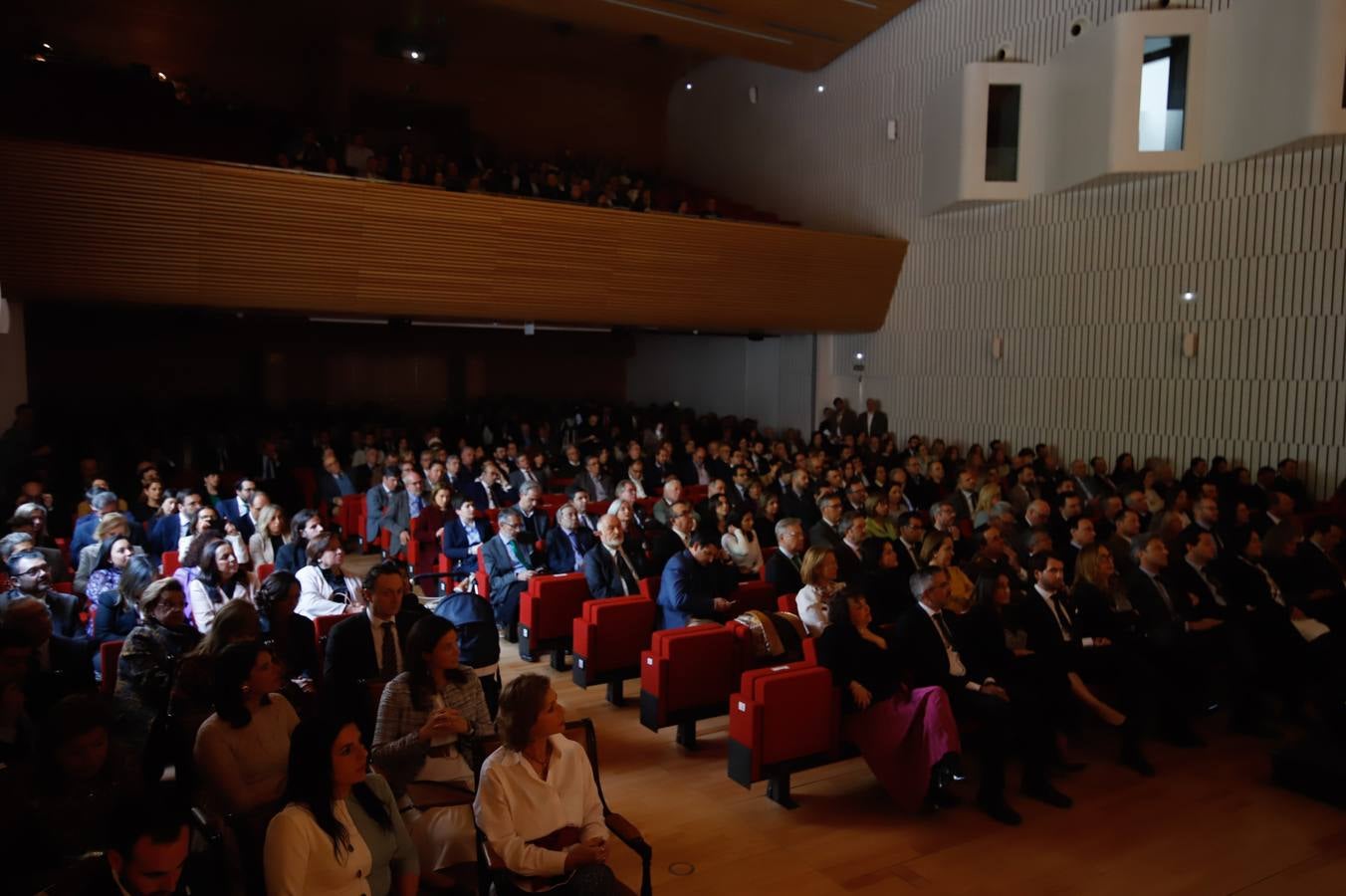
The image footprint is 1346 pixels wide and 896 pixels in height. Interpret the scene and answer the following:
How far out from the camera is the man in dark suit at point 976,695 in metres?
4.34

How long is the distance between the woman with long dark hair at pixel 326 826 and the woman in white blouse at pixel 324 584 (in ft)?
8.63

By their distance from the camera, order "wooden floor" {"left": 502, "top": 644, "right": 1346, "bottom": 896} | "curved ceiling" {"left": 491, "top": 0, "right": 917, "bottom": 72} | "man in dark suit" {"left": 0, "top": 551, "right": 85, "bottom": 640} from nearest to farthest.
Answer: "wooden floor" {"left": 502, "top": 644, "right": 1346, "bottom": 896} < "man in dark suit" {"left": 0, "top": 551, "right": 85, "bottom": 640} < "curved ceiling" {"left": 491, "top": 0, "right": 917, "bottom": 72}

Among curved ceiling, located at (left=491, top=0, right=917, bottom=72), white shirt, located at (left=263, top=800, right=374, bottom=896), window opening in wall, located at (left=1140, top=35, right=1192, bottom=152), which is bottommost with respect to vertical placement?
white shirt, located at (left=263, top=800, right=374, bottom=896)

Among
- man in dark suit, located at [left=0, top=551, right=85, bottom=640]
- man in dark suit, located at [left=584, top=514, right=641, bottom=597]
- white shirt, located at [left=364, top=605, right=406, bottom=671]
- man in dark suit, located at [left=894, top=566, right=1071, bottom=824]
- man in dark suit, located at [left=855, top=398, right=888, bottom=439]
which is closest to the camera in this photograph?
white shirt, located at [left=364, top=605, right=406, bottom=671]

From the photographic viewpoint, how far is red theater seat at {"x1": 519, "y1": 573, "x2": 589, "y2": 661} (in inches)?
242

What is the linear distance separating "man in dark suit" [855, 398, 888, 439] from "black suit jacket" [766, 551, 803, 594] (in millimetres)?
8573

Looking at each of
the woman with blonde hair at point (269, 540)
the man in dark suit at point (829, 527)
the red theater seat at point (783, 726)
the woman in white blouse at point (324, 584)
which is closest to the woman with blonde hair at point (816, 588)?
the red theater seat at point (783, 726)

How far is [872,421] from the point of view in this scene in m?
14.6

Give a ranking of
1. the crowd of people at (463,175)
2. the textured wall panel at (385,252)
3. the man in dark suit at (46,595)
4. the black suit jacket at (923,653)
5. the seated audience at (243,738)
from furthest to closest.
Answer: the crowd of people at (463,175) < the textured wall panel at (385,252) < the man in dark suit at (46,595) < the black suit jacket at (923,653) < the seated audience at (243,738)

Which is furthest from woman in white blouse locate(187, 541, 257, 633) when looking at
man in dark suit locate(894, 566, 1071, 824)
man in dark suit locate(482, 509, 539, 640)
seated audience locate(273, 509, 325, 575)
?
man in dark suit locate(894, 566, 1071, 824)

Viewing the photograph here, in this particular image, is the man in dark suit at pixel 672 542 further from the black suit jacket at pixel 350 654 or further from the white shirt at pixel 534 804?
the white shirt at pixel 534 804

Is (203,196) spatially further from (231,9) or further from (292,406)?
(231,9)

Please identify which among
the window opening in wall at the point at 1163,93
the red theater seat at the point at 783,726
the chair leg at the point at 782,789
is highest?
the window opening in wall at the point at 1163,93

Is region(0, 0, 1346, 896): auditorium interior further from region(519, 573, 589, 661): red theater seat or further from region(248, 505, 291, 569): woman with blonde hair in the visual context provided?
region(248, 505, 291, 569): woman with blonde hair
